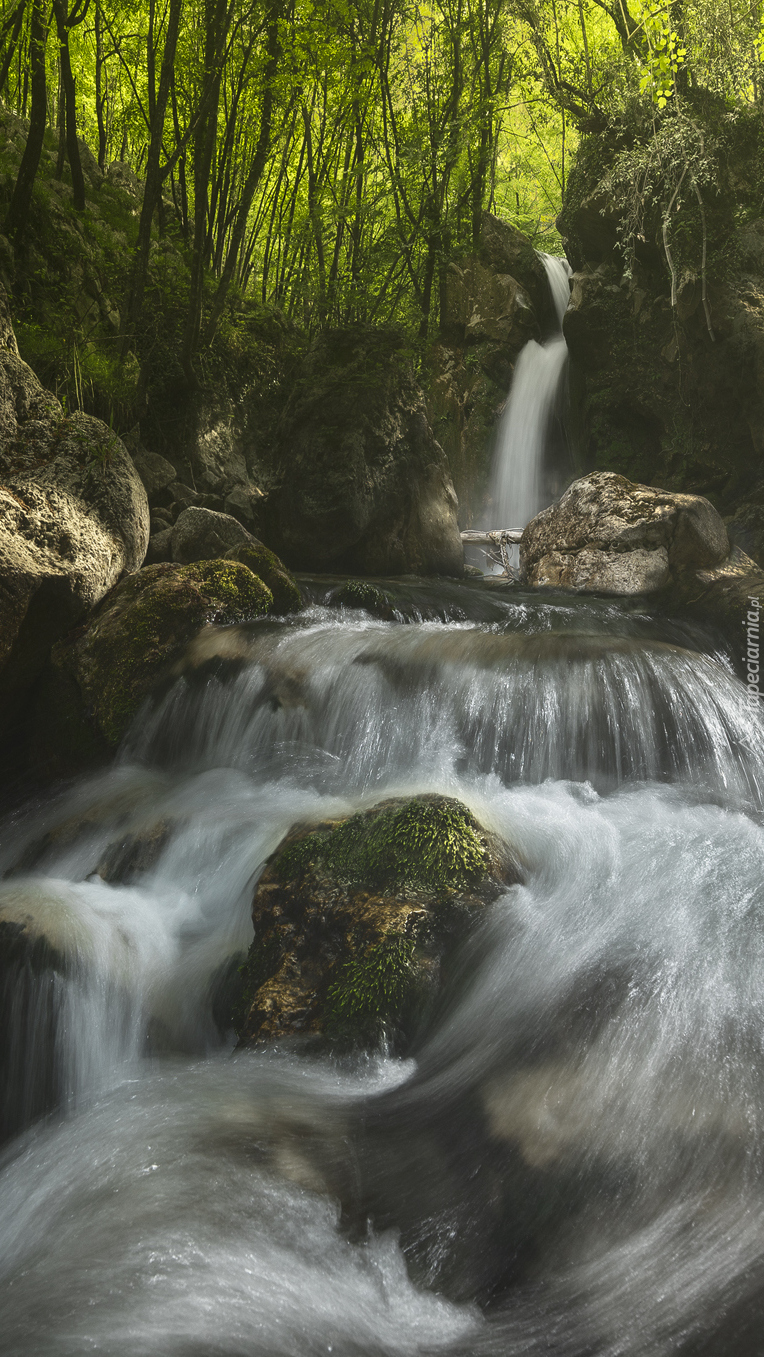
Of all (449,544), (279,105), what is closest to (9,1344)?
(449,544)

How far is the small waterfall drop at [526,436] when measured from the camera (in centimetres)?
1425

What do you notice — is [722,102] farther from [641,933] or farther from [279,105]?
[641,933]

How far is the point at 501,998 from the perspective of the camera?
3109 mm

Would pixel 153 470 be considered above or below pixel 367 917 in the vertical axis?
above

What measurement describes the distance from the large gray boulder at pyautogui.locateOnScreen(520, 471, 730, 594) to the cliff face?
242cm

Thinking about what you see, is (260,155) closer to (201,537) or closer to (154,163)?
(154,163)

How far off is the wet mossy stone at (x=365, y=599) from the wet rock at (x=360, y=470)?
1788mm

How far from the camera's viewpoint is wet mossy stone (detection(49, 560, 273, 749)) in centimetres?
620

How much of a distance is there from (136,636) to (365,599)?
97.0 inches

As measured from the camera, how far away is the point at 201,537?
25.8ft

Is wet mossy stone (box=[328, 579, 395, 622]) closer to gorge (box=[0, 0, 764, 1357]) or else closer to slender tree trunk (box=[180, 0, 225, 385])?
gorge (box=[0, 0, 764, 1357])

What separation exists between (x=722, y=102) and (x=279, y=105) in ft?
20.8

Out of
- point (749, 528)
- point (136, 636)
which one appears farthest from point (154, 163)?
point (749, 528)

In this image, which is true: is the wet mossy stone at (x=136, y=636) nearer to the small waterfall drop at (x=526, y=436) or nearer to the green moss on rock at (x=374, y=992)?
the green moss on rock at (x=374, y=992)
